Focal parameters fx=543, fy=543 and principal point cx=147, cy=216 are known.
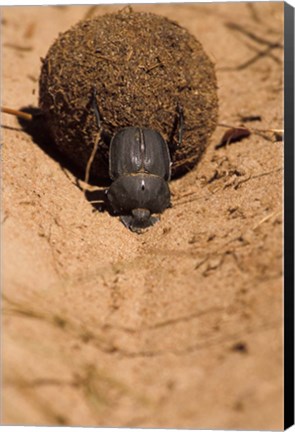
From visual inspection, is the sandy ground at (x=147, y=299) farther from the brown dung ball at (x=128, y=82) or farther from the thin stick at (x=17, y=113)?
the brown dung ball at (x=128, y=82)

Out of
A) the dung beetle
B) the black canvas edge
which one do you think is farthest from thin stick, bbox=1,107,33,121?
the black canvas edge

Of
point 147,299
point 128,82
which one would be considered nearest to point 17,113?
point 128,82

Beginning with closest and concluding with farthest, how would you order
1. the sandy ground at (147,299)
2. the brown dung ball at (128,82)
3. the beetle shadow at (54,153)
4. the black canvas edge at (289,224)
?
the sandy ground at (147,299) → the black canvas edge at (289,224) → the brown dung ball at (128,82) → the beetle shadow at (54,153)

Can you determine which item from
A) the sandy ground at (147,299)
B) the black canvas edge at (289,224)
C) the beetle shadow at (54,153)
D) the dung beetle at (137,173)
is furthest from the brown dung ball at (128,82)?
the black canvas edge at (289,224)

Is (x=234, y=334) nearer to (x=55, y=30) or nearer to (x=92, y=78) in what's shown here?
(x=92, y=78)

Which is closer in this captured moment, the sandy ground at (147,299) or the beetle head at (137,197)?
the sandy ground at (147,299)

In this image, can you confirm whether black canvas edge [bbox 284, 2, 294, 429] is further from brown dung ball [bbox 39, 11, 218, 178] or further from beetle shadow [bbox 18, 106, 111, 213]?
beetle shadow [bbox 18, 106, 111, 213]
